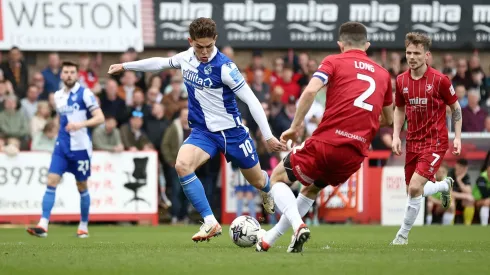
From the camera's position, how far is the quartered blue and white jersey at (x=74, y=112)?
51.3ft

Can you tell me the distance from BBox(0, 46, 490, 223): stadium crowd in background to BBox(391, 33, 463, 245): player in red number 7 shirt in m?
8.21

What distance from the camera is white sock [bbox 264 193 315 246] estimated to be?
10281 mm

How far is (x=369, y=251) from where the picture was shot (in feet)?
35.3

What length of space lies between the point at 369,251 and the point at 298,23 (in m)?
14.3

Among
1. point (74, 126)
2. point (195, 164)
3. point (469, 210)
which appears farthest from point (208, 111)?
point (469, 210)

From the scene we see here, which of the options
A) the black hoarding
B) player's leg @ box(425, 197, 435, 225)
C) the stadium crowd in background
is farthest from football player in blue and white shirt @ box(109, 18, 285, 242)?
the black hoarding

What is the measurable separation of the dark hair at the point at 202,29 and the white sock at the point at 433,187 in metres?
3.75

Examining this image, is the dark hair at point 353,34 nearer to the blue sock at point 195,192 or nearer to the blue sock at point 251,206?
the blue sock at point 195,192

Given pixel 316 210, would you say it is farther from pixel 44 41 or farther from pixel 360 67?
pixel 360 67

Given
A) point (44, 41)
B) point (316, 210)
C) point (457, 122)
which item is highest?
point (44, 41)

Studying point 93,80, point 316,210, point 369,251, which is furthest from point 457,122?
point 93,80

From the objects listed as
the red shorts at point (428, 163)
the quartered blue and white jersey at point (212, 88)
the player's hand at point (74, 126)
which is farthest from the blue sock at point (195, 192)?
the player's hand at point (74, 126)

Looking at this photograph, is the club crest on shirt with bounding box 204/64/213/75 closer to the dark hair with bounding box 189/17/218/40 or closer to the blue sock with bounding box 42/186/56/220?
the dark hair with bounding box 189/17/218/40

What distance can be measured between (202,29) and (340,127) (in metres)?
2.36
